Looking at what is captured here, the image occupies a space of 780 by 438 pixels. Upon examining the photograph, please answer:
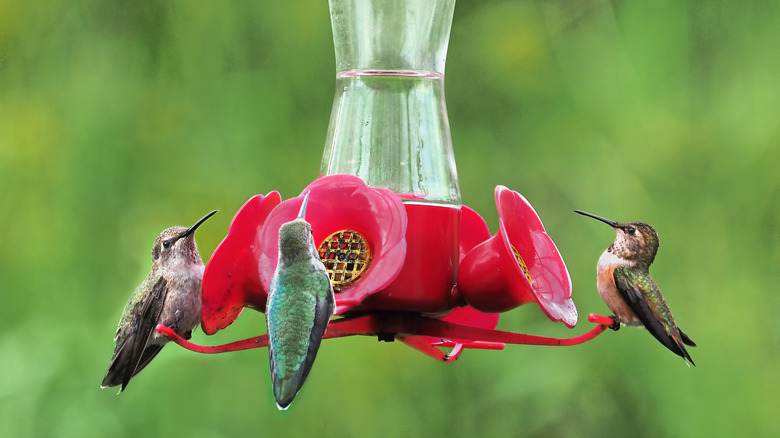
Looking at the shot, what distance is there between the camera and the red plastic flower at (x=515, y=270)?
3.17 meters

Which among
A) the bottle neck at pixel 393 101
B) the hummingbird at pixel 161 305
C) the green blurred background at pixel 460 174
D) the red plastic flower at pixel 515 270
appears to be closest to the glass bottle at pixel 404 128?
the bottle neck at pixel 393 101

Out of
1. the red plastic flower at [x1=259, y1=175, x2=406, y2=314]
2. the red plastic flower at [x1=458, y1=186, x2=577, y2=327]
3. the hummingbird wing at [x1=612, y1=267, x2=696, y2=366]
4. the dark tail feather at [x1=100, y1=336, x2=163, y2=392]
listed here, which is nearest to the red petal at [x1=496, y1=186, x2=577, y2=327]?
the red plastic flower at [x1=458, y1=186, x2=577, y2=327]

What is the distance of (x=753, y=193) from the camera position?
5559 mm

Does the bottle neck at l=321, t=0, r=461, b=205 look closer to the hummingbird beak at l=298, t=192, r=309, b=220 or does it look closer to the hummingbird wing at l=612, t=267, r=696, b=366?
the hummingbird beak at l=298, t=192, r=309, b=220

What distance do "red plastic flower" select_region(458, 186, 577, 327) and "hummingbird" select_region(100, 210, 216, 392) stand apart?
2.97ft

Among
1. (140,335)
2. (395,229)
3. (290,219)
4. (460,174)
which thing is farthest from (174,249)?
Answer: (460,174)

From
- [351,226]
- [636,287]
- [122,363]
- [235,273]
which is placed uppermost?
[351,226]

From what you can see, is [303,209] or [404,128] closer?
[303,209]

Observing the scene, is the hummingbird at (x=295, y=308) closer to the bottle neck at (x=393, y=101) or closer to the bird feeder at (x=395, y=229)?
the bird feeder at (x=395, y=229)

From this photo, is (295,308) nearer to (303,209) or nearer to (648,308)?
(303,209)

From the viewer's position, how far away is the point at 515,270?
3.14 meters

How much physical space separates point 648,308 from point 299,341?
1454mm

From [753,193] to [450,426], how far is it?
6.03ft

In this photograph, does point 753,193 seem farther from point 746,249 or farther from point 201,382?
point 201,382
